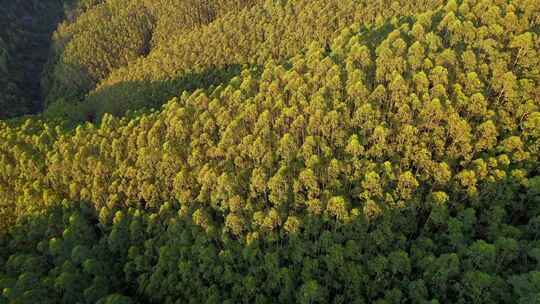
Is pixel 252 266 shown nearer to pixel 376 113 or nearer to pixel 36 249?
pixel 376 113

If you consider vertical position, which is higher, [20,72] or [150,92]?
[20,72]

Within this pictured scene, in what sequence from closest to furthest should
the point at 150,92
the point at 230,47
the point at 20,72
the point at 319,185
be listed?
the point at 319,185 → the point at 150,92 → the point at 230,47 → the point at 20,72

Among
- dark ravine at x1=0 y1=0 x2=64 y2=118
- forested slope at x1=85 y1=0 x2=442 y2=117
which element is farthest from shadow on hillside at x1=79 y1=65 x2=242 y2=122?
dark ravine at x1=0 y1=0 x2=64 y2=118

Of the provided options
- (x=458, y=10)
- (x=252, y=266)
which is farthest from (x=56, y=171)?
(x=458, y=10)

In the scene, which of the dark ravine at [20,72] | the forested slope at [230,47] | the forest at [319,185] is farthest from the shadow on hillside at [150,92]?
the dark ravine at [20,72]

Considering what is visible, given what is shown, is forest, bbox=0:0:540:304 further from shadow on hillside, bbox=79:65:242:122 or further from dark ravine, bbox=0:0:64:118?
dark ravine, bbox=0:0:64:118

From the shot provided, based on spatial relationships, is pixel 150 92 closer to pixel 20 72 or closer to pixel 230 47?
pixel 230 47

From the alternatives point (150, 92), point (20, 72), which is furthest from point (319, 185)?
point (20, 72)
